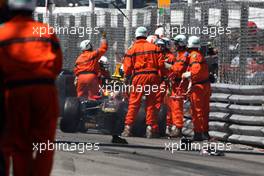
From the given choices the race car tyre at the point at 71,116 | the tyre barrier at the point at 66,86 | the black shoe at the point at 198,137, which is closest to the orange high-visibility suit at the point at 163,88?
the black shoe at the point at 198,137

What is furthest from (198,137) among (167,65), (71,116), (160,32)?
(160,32)

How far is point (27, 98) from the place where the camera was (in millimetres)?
7672

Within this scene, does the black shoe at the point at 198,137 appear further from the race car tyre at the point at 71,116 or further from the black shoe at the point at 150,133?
the race car tyre at the point at 71,116

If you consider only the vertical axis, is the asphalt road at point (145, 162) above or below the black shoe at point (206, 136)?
above

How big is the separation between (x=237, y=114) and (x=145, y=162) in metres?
5.20

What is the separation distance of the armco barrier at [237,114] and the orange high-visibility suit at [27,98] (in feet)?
30.1

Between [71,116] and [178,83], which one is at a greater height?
[178,83]

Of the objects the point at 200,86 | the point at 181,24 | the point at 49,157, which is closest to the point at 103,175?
the point at 49,157

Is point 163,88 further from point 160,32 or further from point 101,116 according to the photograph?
point 160,32

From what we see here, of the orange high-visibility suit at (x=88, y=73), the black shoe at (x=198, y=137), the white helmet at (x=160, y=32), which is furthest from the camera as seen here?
the white helmet at (x=160, y=32)

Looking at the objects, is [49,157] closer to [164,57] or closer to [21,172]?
[21,172]

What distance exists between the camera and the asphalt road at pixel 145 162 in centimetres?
1159

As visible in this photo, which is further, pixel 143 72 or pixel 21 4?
pixel 143 72

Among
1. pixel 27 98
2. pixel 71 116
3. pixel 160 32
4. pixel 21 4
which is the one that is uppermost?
pixel 21 4
